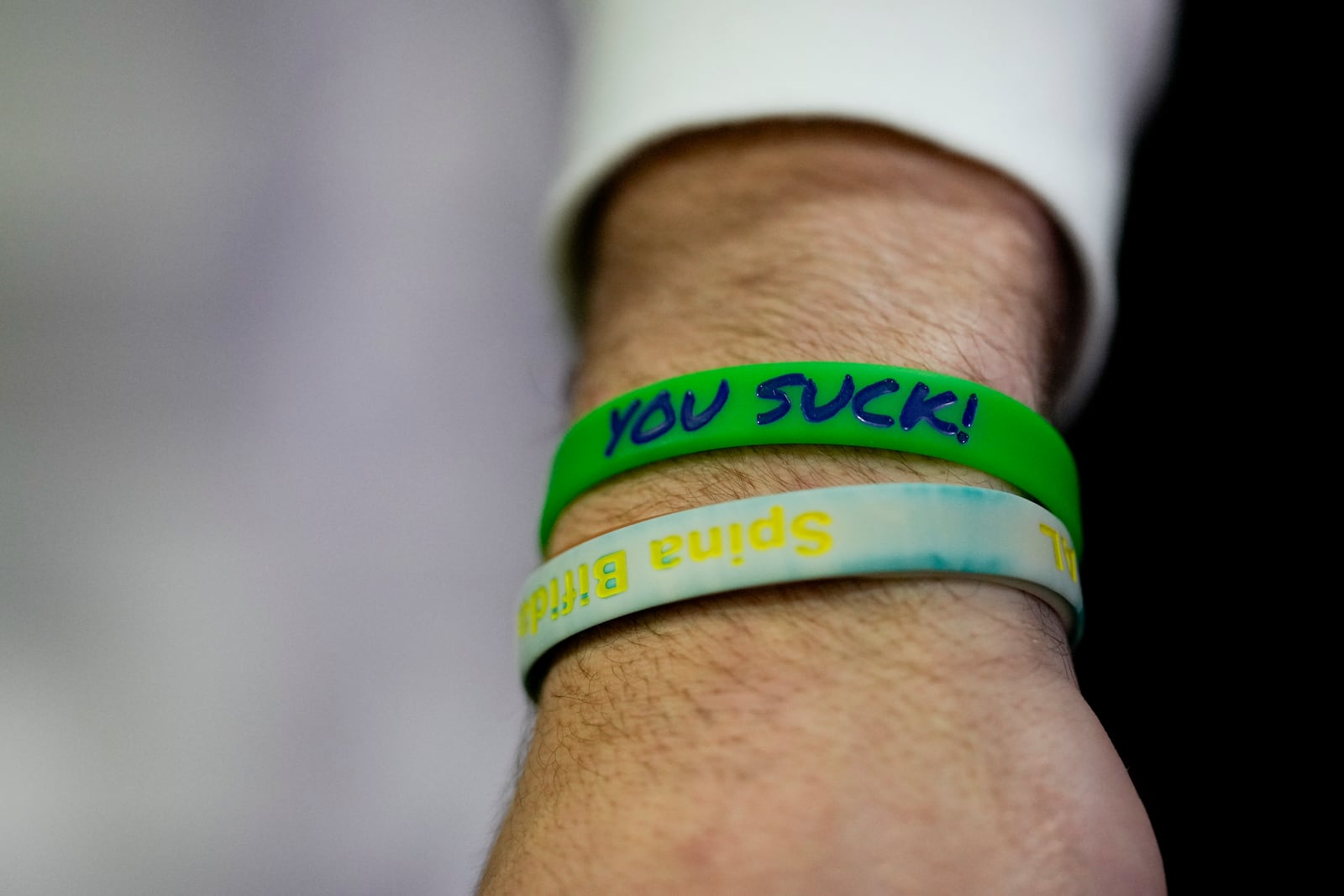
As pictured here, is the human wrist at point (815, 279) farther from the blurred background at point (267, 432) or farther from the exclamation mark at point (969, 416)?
the blurred background at point (267, 432)

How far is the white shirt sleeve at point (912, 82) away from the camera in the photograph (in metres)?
0.53

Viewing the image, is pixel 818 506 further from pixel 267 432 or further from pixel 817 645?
pixel 267 432

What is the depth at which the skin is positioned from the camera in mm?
406

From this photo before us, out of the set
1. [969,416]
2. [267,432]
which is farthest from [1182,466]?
[267,432]

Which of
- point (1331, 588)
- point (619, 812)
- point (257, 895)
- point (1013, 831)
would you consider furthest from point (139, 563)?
point (1331, 588)

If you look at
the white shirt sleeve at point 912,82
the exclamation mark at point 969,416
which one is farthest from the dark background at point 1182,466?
the exclamation mark at point 969,416

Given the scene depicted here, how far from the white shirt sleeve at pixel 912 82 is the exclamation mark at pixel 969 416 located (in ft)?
0.43

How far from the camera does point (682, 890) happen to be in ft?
1.30

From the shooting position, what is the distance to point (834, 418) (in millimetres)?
476

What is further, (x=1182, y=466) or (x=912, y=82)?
(x=1182, y=466)

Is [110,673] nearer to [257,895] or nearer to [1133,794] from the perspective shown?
[257,895]

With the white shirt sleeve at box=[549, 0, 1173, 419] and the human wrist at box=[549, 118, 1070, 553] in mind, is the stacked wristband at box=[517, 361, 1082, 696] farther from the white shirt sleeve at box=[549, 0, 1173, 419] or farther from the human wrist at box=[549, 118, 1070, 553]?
the white shirt sleeve at box=[549, 0, 1173, 419]

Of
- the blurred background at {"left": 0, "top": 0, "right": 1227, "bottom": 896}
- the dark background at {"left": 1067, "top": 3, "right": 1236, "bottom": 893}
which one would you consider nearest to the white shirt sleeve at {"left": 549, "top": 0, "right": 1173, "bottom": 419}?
the dark background at {"left": 1067, "top": 3, "right": 1236, "bottom": 893}

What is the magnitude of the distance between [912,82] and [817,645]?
11.0 inches
